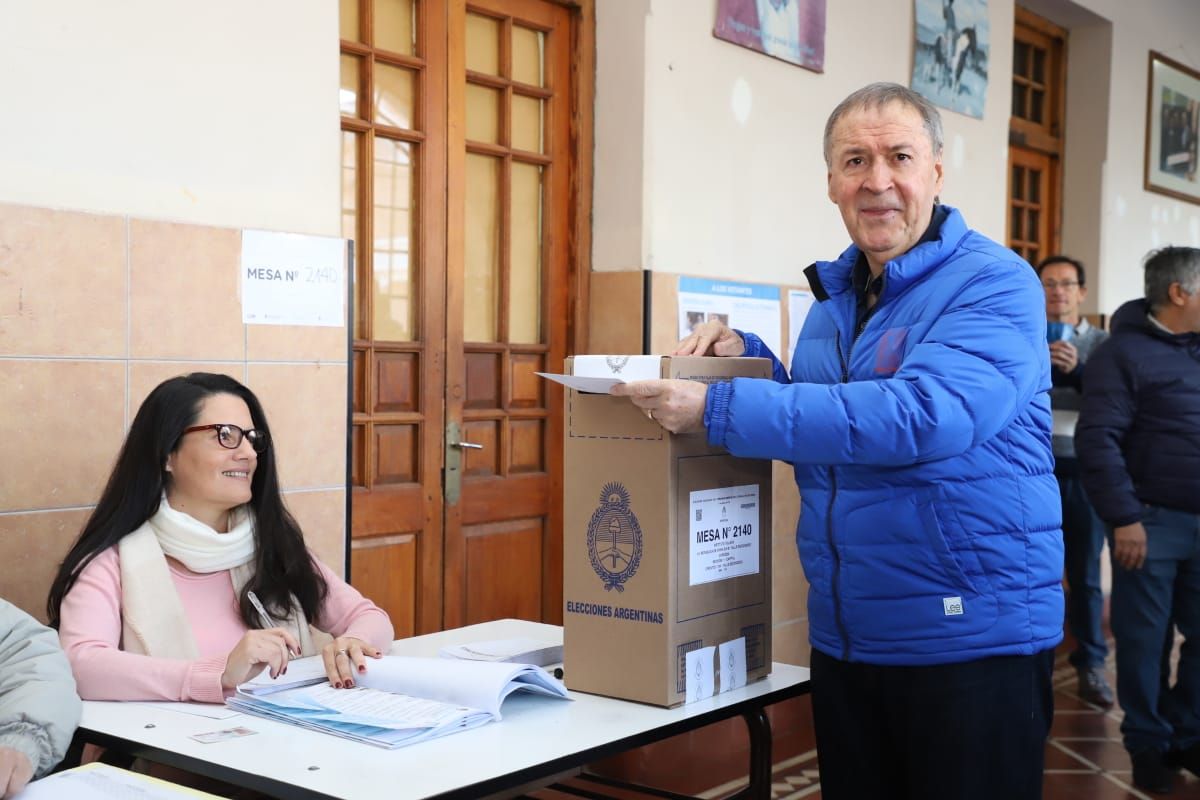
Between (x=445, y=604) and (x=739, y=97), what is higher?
(x=739, y=97)

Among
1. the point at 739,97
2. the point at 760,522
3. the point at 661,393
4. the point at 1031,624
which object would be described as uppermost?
the point at 739,97

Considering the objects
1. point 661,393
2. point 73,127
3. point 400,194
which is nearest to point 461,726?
point 661,393

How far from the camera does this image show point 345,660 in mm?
1923

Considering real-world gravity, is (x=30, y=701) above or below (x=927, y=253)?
below

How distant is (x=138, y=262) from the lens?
2520 millimetres

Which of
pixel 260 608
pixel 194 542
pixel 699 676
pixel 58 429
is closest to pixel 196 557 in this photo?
pixel 194 542

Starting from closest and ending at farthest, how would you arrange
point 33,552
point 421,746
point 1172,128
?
point 421,746 → point 33,552 → point 1172,128

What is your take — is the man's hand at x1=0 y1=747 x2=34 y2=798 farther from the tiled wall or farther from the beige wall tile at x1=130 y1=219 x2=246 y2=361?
the beige wall tile at x1=130 y1=219 x2=246 y2=361

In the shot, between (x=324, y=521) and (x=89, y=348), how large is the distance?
0.69 metres

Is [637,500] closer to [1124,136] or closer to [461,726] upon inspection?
[461,726]

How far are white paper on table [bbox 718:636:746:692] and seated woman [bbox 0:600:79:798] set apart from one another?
92cm

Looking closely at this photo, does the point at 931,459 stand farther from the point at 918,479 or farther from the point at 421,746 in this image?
the point at 421,746

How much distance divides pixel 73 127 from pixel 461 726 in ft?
4.83

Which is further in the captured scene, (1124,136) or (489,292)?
(1124,136)
